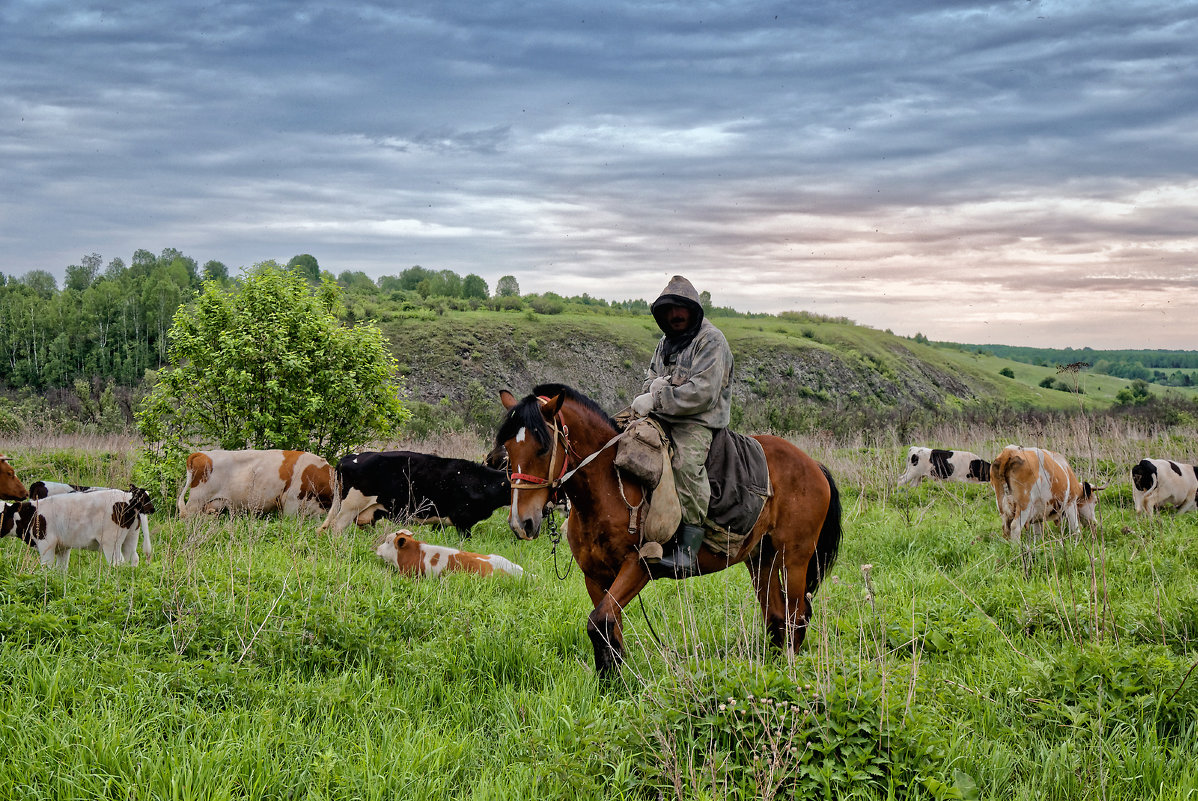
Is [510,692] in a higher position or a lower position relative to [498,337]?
lower

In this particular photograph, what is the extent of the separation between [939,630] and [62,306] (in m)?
85.8

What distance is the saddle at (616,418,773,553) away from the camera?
5680mm

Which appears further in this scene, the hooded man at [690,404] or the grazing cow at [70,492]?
the grazing cow at [70,492]

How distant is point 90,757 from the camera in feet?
13.0

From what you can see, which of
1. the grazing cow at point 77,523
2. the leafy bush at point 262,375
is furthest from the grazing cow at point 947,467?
the grazing cow at point 77,523

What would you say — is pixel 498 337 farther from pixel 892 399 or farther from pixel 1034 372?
pixel 1034 372

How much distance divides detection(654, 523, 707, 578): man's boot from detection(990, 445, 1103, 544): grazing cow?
6.99 m

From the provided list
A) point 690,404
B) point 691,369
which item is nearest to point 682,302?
point 691,369

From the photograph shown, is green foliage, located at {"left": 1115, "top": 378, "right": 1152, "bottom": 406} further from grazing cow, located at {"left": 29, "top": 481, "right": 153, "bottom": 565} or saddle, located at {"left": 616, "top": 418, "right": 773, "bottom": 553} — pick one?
grazing cow, located at {"left": 29, "top": 481, "right": 153, "bottom": 565}

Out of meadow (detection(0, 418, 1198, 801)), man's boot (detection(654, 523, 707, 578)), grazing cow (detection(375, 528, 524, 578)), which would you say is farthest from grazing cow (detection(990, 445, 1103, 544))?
grazing cow (detection(375, 528, 524, 578))

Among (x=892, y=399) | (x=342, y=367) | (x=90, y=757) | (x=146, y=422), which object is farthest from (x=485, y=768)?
(x=892, y=399)

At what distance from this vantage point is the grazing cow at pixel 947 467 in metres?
16.7

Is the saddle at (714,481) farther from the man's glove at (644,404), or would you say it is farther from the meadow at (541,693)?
the meadow at (541,693)

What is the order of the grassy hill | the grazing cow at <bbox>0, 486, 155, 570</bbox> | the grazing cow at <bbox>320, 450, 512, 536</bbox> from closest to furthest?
the grazing cow at <bbox>0, 486, 155, 570</bbox>
the grazing cow at <bbox>320, 450, 512, 536</bbox>
the grassy hill
